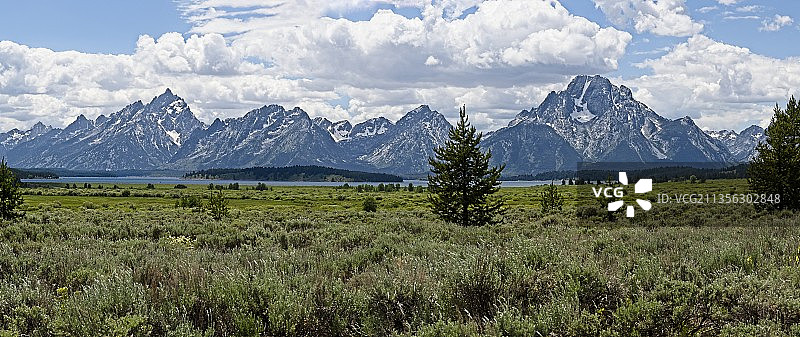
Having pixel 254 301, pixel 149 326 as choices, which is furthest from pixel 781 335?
pixel 149 326

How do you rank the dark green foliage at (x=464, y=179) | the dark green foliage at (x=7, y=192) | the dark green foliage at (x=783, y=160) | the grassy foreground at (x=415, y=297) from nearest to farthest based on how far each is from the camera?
the grassy foreground at (x=415, y=297), the dark green foliage at (x=464, y=179), the dark green foliage at (x=783, y=160), the dark green foliage at (x=7, y=192)

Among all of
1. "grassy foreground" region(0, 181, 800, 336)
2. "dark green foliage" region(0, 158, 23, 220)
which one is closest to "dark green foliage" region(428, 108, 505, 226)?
"grassy foreground" region(0, 181, 800, 336)

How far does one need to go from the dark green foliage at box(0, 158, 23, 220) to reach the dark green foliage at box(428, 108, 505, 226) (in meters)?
25.6

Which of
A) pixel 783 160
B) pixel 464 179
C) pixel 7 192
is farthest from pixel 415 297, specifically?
pixel 7 192

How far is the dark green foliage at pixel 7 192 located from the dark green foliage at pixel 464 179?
83.9 ft

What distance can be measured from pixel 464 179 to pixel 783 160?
19.0 m

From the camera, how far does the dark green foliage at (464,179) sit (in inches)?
1158

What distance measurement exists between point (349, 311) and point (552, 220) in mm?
29022

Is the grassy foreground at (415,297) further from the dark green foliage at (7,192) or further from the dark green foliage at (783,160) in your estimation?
the dark green foliage at (7,192)

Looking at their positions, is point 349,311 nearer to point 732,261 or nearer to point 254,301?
point 254,301

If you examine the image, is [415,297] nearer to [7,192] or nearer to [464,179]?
[464,179]

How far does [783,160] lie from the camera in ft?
107

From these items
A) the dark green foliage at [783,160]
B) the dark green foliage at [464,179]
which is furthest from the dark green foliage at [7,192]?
the dark green foliage at [783,160]

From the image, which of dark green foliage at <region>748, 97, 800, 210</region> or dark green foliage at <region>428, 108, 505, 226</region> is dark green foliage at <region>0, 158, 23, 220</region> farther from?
dark green foliage at <region>748, 97, 800, 210</region>
